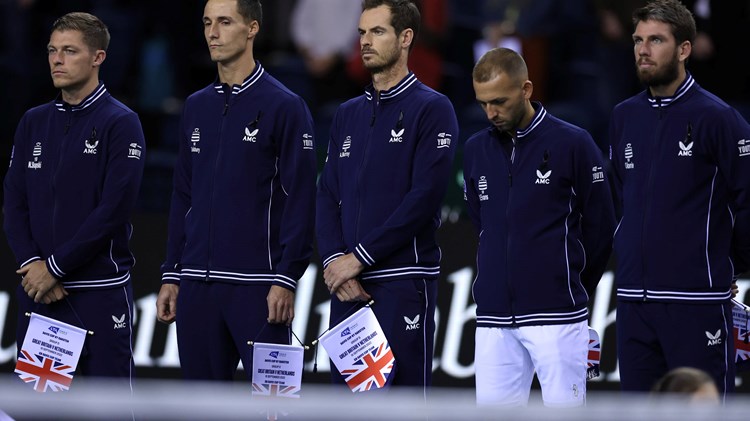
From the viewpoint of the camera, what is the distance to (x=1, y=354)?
28.4ft

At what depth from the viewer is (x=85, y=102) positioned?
7055 mm

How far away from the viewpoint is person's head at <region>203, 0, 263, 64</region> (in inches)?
264

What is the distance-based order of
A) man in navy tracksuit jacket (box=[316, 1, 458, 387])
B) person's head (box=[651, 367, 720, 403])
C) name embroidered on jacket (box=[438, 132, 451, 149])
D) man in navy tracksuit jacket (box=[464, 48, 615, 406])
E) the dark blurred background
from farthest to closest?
the dark blurred background, name embroidered on jacket (box=[438, 132, 451, 149]), man in navy tracksuit jacket (box=[316, 1, 458, 387]), man in navy tracksuit jacket (box=[464, 48, 615, 406]), person's head (box=[651, 367, 720, 403])

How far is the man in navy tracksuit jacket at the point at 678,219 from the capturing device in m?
6.21

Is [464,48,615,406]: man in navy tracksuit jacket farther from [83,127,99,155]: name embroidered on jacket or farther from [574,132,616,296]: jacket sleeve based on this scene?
[83,127,99,155]: name embroidered on jacket

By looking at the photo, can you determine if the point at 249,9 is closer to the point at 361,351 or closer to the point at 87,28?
the point at 87,28

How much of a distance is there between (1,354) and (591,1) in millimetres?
6222

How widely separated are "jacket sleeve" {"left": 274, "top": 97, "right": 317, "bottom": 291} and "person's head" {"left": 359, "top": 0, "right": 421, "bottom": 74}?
45 cm

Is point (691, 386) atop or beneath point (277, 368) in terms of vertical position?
atop

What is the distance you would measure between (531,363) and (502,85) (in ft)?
4.35

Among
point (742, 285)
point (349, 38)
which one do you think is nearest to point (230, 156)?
point (742, 285)

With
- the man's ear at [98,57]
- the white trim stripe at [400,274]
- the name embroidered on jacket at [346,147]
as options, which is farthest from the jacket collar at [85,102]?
the white trim stripe at [400,274]

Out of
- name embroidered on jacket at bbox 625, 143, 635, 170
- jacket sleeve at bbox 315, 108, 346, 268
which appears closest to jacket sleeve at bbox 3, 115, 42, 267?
jacket sleeve at bbox 315, 108, 346, 268

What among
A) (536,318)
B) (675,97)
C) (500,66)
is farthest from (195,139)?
(675,97)
